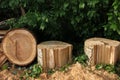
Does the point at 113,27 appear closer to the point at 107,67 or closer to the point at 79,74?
the point at 107,67

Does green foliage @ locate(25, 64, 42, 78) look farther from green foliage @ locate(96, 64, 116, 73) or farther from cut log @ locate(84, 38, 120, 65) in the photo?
green foliage @ locate(96, 64, 116, 73)

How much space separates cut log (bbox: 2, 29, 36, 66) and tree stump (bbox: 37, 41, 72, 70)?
6.8 inches

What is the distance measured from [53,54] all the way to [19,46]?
627mm

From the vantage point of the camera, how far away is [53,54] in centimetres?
428

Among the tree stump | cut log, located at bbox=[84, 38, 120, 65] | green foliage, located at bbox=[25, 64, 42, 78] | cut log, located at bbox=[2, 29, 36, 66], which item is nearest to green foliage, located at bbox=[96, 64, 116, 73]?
cut log, located at bbox=[84, 38, 120, 65]

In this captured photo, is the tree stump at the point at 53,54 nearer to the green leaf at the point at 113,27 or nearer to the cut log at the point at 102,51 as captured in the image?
the cut log at the point at 102,51

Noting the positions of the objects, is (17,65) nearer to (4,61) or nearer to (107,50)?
(4,61)

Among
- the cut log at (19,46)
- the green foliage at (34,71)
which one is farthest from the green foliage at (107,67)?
the cut log at (19,46)

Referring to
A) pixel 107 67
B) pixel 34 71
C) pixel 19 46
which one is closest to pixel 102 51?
pixel 107 67

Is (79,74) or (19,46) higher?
(19,46)

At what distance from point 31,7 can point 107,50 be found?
55.6 inches

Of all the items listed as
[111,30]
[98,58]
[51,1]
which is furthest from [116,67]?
[51,1]

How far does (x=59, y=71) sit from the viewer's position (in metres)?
4.29

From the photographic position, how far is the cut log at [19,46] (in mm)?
4457
